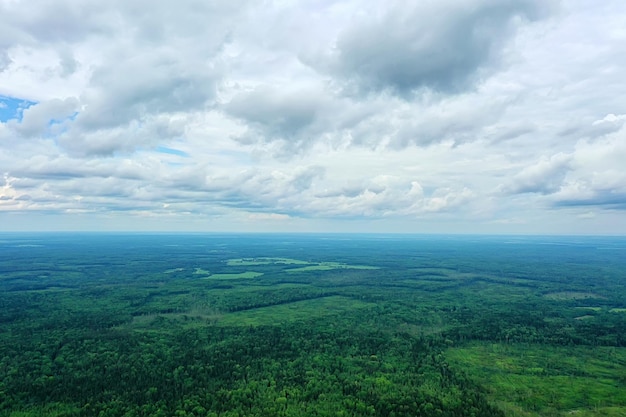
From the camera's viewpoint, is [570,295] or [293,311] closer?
[293,311]

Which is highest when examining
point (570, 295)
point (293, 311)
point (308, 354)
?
point (308, 354)

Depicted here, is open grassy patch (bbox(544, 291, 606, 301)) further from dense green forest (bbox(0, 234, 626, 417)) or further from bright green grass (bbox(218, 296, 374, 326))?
bright green grass (bbox(218, 296, 374, 326))

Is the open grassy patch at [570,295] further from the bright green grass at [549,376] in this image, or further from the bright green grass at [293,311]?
the bright green grass at [293,311]

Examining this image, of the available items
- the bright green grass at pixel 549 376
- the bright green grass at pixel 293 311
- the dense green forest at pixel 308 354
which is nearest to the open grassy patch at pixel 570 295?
the dense green forest at pixel 308 354

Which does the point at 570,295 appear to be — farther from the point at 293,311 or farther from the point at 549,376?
the point at 293,311

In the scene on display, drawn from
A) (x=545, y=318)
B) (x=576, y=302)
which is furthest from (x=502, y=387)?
(x=576, y=302)

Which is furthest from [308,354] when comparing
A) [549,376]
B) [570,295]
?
[570,295]

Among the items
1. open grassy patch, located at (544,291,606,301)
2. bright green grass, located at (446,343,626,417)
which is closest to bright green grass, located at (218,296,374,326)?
bright green grass, located at (446,343,626,417)

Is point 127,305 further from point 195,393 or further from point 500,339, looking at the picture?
point 500,339
